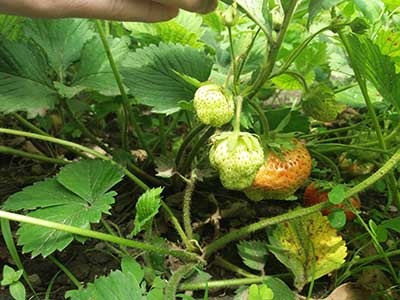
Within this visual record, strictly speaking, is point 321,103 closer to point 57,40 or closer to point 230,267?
point 230,267

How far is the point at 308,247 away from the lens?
96 cm

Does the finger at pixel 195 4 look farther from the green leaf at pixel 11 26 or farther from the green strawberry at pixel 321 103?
the green leaf at pixel 11 26

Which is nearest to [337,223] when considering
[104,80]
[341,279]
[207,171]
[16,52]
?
[341,279]

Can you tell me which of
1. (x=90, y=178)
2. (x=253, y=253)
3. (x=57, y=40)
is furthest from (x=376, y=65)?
(x=57, y=40)

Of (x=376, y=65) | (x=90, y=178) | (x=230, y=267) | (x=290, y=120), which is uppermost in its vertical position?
(x=376, y=65)

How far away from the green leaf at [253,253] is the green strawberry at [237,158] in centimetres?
19

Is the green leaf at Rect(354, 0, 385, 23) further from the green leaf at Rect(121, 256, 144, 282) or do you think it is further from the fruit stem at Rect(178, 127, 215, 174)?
the green leaf at Rect(121, 256, 144, 282)

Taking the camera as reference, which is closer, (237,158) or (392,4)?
(237,158)

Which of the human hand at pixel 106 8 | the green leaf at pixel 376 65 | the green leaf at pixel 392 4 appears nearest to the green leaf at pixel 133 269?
the human hand at pixel 106 8

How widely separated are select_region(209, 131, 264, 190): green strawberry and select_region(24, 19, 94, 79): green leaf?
411 mm

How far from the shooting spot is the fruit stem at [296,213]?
880 millimetres

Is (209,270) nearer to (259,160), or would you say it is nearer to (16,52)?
(259,160)

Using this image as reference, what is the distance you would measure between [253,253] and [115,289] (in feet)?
0.90

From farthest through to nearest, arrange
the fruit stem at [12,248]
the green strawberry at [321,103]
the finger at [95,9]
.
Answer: the green strawberry at [321,103] → the fruit stem at [12,248] → the finger at [95,9]
